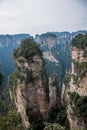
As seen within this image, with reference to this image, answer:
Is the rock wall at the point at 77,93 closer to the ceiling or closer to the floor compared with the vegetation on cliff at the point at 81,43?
closer to the floor

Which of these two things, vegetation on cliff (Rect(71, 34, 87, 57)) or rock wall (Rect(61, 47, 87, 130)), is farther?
vegetation on cliff (Rect(71, 34, 87, 57))

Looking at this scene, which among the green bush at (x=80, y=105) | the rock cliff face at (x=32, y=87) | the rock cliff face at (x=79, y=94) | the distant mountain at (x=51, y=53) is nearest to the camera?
the green bush at (x=80, y=105)

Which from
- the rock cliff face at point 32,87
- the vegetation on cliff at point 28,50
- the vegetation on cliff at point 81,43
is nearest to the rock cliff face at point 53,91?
the rock cliff face at point 32,87

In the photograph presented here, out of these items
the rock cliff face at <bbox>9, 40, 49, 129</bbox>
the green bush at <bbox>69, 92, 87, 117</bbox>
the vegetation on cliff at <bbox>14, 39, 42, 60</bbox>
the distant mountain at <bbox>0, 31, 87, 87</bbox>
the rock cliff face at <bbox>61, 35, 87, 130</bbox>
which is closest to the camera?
the green bush at <bbox>69, 92, 87, 117</bbox>

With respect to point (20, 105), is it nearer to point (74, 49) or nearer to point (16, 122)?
point (74, 49)

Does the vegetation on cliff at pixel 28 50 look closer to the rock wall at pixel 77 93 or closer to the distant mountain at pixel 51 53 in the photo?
the rock wall at pixel 77 93

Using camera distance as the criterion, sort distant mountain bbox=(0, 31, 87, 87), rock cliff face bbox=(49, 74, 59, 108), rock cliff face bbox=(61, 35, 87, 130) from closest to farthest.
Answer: rock cliff face bbox=(61, 35, 87, 130) < rock cliff face bbox=(49, 74, 59, 108) < distant mountain bbox=(0, 31, 87, 87)

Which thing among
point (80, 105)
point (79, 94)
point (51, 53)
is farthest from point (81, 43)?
point (51, 53)

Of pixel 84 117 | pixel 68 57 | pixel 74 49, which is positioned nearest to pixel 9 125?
pixel 84 117

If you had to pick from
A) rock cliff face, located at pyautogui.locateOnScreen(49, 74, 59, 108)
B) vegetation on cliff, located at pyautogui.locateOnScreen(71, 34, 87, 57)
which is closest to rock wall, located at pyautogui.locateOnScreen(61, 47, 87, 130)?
vegetation on cliff, located at pyautogui.locateOnScreen(71, 34, 87, 57)

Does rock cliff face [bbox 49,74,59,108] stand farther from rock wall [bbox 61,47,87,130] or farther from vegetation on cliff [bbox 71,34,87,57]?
vegetation on cliff [bbox 71,34,87,57]

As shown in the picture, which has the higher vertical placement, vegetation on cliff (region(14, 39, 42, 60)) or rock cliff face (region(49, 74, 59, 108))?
vegetation on cliff (region(14, 39, 42, 60))
